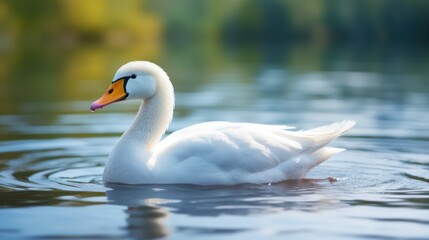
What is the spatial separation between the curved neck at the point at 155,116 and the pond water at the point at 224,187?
2.28 ft

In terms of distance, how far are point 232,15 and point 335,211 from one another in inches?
2518

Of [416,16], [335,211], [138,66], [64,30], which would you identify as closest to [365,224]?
[335,211]

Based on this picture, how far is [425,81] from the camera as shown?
2577 centimetres

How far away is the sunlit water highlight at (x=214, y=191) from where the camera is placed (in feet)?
24.3

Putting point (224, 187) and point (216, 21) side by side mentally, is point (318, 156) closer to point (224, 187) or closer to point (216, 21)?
point (224, 187)

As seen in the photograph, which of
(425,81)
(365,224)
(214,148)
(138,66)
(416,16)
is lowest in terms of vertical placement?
(365,224)

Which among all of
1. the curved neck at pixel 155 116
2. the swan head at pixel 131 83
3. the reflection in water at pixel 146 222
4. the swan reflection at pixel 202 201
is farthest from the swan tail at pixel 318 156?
the reflection in water at pixel 146 222

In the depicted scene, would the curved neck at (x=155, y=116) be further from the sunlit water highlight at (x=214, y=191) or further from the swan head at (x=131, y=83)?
the sunlit water highlight at (x=214, y=191)

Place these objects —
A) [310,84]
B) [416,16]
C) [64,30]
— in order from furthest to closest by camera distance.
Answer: [64,30]
[416,16]
[310,84]

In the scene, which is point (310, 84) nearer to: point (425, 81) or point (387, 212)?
point (425, 81)

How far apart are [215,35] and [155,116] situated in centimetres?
6421

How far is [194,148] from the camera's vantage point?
31.0 feet

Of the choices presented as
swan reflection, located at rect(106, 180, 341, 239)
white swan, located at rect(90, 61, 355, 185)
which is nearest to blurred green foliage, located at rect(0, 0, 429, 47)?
white swan, located at rect(90, 61, 355, 185)

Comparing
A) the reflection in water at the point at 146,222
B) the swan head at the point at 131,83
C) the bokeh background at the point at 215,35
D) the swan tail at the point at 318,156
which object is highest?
the bokeh background at the point at 215,35
